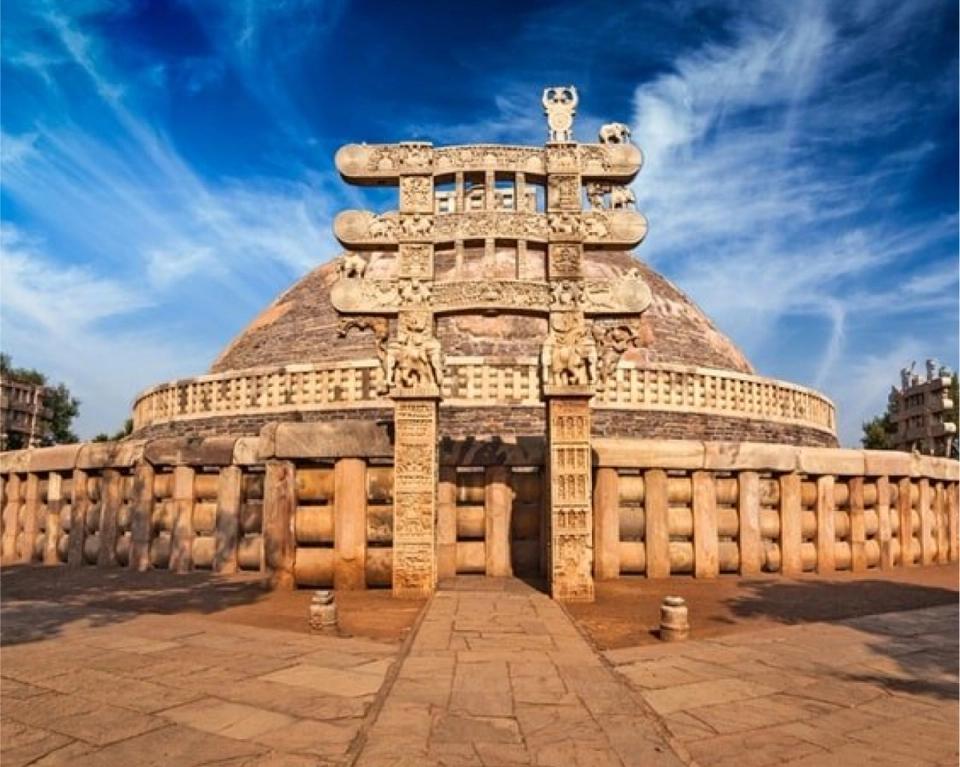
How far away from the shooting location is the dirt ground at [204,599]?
20.5ft

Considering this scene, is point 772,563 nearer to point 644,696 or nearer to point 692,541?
point 692,541

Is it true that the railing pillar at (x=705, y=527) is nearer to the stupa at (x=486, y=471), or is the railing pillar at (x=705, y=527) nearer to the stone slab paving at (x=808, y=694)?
the stupa at (x=486, y=471)

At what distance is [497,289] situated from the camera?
8180mm

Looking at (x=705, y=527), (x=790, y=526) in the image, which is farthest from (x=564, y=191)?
(x=790, y=526)

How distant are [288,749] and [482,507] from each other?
223 inches

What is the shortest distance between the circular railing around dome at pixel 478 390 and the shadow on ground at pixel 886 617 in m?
8.52

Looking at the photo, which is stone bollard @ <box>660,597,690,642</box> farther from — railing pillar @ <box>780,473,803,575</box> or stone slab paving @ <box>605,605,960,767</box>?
railing pillar @ <box>780,473,803,575</box>

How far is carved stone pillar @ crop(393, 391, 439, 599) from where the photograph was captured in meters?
7.61

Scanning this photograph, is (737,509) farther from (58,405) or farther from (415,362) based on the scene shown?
(58,405)

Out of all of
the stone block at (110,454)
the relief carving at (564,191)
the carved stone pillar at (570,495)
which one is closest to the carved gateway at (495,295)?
the relief carving at (564,191)

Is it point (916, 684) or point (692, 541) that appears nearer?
point (916, 684)

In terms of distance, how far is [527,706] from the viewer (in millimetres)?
3750

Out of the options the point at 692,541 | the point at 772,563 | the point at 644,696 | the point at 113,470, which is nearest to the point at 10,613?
the point at 113,470

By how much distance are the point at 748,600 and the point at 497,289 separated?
449 cm
